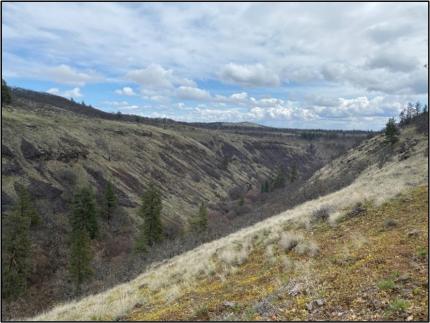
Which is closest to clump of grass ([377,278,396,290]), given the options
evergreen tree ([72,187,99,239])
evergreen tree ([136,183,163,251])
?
evergreen tree ([136,183,163,251])

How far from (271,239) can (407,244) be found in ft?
24.0

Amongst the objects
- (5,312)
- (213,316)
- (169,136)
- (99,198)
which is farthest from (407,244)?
(169,136)

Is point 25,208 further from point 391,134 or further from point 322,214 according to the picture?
point 391,134

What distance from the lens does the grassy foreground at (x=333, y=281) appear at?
9.80 meters

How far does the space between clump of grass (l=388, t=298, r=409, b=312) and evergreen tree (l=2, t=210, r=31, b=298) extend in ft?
146

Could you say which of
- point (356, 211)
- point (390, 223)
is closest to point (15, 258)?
point (356, 211)

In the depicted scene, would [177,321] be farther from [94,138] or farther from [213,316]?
[94,138]

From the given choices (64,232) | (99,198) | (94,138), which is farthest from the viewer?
(94,138)

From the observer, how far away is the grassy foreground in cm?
980

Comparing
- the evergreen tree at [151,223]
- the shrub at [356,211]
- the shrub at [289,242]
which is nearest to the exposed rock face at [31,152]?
the evergreen tree at [151,223]

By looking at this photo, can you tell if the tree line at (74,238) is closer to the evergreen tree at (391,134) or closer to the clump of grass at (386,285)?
the clump of grass at (386,285)

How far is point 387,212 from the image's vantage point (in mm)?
17906

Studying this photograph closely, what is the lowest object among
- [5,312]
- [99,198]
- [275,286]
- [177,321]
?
[5,312]

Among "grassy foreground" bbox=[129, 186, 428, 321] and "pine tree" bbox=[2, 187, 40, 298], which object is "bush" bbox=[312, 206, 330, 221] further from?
"pine tree" bbox=[2, 187, 40, 298]
